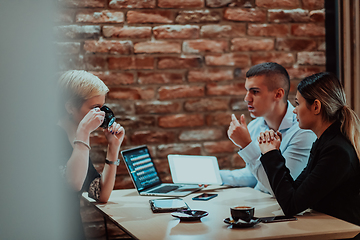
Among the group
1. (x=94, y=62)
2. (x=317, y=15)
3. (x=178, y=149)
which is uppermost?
(x=317, y=15)

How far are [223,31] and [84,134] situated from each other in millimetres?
1319

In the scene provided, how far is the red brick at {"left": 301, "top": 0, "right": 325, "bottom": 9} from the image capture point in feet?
7.79

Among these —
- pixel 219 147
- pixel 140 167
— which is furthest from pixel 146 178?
pixel 219 147

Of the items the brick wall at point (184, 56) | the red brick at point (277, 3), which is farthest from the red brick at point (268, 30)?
the red brick at point (277, 3)

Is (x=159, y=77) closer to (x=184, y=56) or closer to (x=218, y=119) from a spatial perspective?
(x=184, y=56)

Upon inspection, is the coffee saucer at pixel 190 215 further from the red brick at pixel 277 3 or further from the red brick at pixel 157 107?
the red brick at pixel 277 3

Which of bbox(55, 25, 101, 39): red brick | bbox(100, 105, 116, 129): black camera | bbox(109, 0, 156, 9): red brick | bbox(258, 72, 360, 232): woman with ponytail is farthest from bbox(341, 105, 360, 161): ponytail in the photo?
bbox(55, 25, 101, 39): red brick

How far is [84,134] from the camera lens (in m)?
1.38

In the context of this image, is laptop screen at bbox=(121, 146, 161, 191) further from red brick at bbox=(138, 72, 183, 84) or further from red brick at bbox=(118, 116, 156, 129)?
red brick at bbox=(138, 72, 183, 84)

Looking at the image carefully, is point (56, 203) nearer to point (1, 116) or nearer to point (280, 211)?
point (1, 116)

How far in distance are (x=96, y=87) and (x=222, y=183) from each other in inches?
33.4

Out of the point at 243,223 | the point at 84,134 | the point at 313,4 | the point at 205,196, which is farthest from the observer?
the point at 313,4

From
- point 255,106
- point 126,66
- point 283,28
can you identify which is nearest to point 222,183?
point 255,106

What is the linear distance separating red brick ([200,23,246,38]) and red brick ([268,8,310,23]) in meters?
0.22
